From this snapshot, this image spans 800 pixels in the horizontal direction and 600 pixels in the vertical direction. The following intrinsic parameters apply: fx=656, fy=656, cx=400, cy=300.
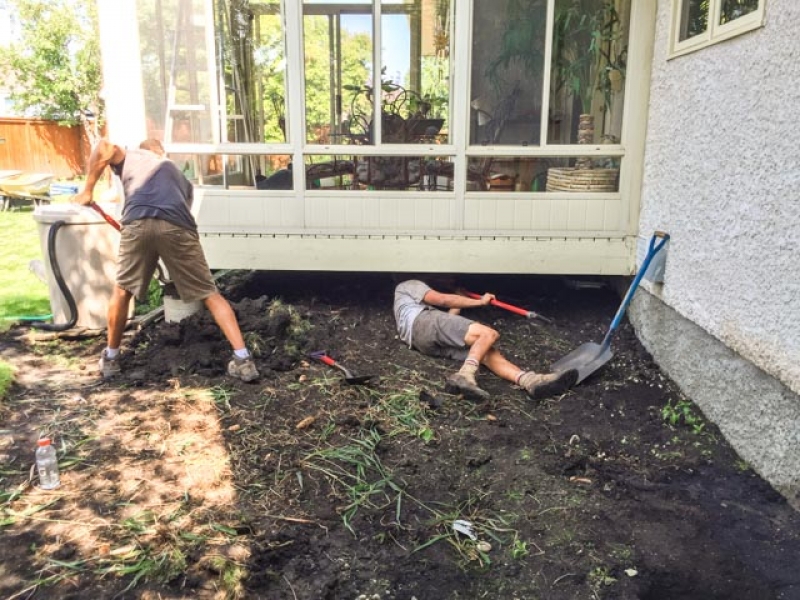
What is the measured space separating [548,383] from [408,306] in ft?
4.52

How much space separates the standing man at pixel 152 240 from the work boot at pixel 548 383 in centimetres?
186

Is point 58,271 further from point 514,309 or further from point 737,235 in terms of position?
point 737,235

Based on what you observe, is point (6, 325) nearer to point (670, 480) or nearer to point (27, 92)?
point (670, 480)

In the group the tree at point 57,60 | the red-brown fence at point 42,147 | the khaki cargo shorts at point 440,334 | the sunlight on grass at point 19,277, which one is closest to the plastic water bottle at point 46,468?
the khaki cargo shorts at point 440,334

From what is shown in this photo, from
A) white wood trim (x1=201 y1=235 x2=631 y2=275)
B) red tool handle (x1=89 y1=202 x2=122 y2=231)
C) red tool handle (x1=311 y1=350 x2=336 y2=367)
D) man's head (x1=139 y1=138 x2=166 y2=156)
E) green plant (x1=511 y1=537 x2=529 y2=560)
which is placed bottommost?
green plant (x1=511 y1=537 x2=529 y2=560)

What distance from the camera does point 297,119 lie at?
5.62 m

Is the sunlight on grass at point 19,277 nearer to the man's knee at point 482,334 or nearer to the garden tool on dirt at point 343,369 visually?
the garden tool on dirt at point 343,369

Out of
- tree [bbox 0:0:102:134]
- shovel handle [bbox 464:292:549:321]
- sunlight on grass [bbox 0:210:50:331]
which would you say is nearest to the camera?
shovel handle [bbox 464:292:549:321]

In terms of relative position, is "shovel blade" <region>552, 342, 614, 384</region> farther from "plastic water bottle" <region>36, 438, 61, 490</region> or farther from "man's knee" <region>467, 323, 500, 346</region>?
"plastic water bottle" <region>36, 438, 61, 490</region>

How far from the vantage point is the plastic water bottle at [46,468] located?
318 cm

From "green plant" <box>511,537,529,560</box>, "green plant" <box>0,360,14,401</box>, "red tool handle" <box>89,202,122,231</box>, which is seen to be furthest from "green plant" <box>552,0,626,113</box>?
"green plant" <box>0,360,14,401</box>

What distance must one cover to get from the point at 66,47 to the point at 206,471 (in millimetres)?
24232

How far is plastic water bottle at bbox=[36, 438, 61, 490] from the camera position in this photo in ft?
10.4

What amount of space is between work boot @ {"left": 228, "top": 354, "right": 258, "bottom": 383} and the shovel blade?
214 cm
